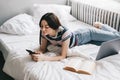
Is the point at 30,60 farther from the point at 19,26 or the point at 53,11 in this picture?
the point at 53,11

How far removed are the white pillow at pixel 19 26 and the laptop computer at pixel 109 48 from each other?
1.07 meters

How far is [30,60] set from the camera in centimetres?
168

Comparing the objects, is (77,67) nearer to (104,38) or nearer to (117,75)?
(117,75)

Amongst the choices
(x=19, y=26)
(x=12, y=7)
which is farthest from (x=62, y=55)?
(x=12, y=7)

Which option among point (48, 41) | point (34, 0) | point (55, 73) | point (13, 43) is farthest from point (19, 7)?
point (55, 73)

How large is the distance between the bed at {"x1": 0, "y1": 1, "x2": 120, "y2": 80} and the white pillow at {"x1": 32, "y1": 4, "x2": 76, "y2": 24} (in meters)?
0.21

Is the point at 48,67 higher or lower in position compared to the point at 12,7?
lower

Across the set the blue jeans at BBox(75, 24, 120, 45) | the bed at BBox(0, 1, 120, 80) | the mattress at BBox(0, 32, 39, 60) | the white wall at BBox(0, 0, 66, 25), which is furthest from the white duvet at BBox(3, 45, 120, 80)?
the white wall at BBox(0, 0, 66, 25)

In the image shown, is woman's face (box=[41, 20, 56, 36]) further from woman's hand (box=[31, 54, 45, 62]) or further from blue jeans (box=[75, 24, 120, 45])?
blue jeans (box=[75, 24, 120, 45])

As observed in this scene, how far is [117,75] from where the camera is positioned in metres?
1.46

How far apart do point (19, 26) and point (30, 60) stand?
34.9 inches

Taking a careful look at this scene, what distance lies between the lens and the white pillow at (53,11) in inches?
110

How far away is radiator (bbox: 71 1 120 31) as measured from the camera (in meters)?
2.45

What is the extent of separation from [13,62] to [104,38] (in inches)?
38.6
